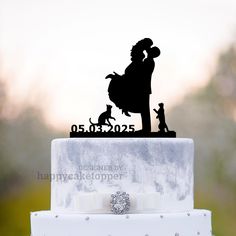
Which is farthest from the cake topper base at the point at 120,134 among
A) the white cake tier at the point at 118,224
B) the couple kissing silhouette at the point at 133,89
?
the white cake tier at the point at 118,224

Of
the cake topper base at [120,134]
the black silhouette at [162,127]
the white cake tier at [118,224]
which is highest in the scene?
the black silhouette at [162,127]

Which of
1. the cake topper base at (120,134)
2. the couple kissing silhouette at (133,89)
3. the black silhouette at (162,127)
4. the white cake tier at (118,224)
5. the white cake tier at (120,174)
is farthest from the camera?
the couple kissing silhouette at (133,89)

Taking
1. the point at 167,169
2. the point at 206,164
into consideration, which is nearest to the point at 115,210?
the point at 167,169

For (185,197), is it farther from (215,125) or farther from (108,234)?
(215,125)

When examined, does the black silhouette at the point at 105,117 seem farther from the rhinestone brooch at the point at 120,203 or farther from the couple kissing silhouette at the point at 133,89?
the rhinestone brooch at the point at 120,203

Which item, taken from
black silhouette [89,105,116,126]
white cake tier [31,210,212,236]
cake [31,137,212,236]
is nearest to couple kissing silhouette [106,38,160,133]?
black silhouette [89,105,116,126]

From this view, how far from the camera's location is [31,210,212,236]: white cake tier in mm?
7965

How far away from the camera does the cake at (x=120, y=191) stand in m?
8.00

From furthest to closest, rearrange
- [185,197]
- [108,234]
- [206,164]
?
[206,164]
[185,197]
[108,234]

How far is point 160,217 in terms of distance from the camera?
805cm

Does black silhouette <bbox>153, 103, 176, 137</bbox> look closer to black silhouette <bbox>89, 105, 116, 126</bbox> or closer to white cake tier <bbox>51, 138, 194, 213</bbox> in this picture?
white cake tier <bbox>51, 138, 194, 213</bbox>

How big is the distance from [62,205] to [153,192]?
39.6 inches

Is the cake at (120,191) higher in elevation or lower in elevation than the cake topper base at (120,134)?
lower

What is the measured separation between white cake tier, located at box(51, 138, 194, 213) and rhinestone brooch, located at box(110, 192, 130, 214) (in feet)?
0.19
